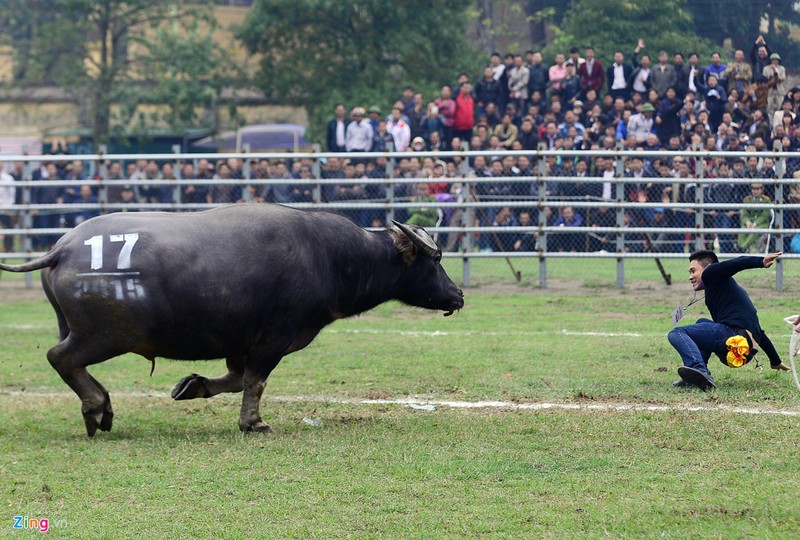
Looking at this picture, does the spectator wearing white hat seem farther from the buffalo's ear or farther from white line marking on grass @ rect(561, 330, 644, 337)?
A: the buffalo's ear

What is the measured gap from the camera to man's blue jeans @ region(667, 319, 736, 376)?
30.9ft

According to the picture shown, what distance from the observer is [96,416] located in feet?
28.0

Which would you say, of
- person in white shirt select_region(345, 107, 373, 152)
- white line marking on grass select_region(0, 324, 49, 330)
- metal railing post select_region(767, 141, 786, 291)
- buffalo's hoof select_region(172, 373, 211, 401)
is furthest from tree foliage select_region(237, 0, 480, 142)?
buffalo's hoof select_region(172, 373, 211, 401)

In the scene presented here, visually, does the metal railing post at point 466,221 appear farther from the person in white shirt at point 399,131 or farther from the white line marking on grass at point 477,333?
the white line marking on grass at point 477,333

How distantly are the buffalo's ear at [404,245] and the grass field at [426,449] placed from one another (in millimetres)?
1183

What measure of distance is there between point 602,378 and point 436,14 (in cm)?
2020

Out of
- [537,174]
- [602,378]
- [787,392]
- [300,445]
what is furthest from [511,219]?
[300,445]

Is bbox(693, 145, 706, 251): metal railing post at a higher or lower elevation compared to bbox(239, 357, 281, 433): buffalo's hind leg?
higher

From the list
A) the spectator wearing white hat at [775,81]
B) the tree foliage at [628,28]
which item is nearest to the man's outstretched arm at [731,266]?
the spectator wearing white hat at [775,81]

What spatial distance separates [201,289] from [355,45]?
21685 millimetres

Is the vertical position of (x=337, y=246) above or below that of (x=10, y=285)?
above

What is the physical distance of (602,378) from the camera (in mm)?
10156

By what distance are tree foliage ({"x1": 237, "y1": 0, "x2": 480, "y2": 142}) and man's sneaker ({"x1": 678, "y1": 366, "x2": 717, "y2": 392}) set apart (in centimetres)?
1953

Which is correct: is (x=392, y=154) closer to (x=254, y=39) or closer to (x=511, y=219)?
(x=511, y=219)
